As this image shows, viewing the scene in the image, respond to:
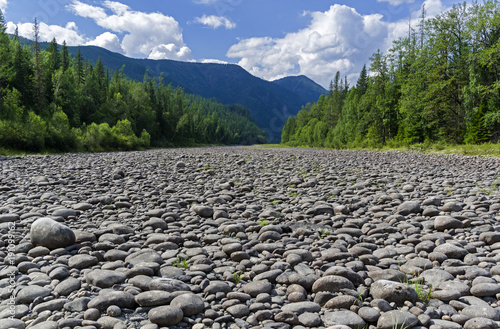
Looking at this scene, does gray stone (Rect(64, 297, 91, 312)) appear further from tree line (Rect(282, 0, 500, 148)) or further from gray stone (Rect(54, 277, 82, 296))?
tree line (Rect(282, 0, 500, 148))

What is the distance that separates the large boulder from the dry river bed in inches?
0.7

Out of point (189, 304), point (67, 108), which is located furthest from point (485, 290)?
point (67, 108)

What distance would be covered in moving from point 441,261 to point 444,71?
36421 millimetres

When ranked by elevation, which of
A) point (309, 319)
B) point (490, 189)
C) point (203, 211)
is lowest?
point (309, 319)

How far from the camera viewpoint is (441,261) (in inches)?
146

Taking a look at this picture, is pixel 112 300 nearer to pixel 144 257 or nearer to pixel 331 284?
pixel 144 257

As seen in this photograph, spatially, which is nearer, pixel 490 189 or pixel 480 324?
pixel 480 324

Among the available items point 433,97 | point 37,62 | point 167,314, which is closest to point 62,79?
point 37,62

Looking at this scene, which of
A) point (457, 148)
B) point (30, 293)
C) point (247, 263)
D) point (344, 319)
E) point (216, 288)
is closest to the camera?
point (344, 319)

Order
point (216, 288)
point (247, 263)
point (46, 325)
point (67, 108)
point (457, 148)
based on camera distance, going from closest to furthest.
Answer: point (46, 325) → point (216, 288) → point (247, 263) → point (457, 148) → point (67, 108)

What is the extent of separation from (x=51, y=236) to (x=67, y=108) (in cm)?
5421

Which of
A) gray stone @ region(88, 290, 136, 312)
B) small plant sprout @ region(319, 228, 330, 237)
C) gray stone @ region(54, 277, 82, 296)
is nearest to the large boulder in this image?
gray stone @ region(54, 277, 82, 296)

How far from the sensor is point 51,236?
4016mm

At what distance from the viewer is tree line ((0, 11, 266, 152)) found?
80.8ft
